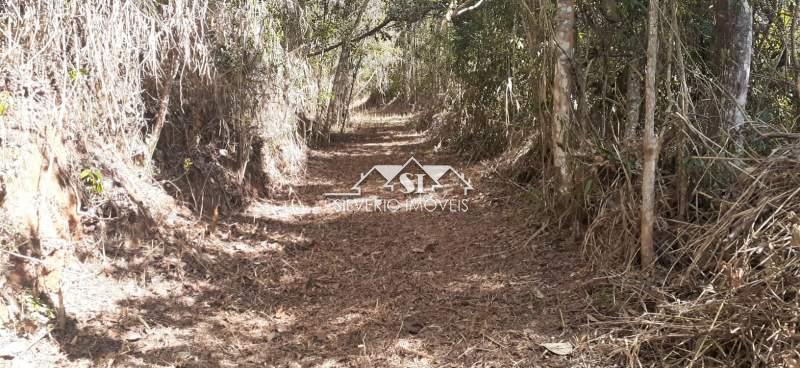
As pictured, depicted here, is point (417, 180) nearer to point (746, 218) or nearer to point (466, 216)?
point (466, 216)

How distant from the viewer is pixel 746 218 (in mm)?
3123

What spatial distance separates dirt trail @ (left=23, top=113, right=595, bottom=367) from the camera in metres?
3.34

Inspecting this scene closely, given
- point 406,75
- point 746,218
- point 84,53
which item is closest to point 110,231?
point 84,53

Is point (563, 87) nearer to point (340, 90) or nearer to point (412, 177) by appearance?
point (412, 177)

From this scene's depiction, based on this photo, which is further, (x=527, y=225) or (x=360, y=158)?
(x=360, y=158)

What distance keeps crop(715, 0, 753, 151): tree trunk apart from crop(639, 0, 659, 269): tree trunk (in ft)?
2.32

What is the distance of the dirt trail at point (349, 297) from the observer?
11.0 ft

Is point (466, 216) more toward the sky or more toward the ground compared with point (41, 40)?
more toward the ground

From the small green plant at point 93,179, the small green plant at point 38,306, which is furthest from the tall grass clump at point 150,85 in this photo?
the small green plant at point 38,306

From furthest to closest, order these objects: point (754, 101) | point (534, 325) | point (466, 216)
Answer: point (466, 216), point (754, 101), point (534, 325)

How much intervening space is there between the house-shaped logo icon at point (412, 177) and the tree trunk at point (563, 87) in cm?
224

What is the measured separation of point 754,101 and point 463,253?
2.58m

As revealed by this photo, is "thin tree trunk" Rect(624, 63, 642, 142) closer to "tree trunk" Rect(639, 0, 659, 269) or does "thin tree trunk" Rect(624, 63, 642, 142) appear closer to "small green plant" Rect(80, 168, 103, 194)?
"tree trunk" Rect(639, 0, 659, 269)

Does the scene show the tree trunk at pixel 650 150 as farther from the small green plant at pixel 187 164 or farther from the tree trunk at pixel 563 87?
the small green plant at pixel 187 164
